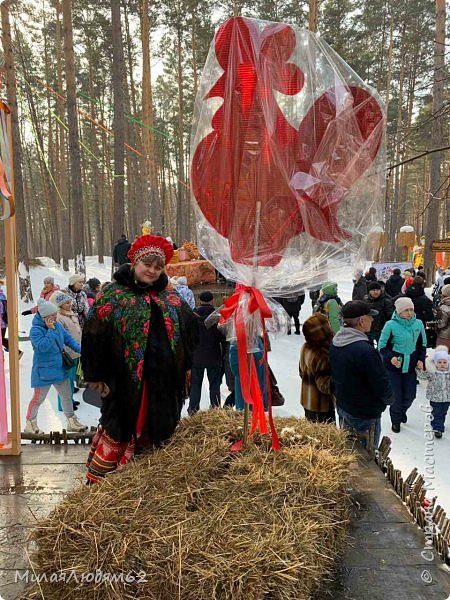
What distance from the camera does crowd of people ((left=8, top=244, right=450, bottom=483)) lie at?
8.91 ft

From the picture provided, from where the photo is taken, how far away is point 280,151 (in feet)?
7.94

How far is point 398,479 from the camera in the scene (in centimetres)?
296

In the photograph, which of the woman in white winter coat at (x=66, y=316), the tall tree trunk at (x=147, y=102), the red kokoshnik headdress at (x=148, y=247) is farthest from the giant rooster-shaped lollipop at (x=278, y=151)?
the tall tree trunk at (x=147, y=102)

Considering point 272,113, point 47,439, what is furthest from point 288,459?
point 47,439

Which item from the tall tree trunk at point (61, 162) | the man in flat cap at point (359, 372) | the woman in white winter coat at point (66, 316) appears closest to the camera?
the man in flat cap at point (359, 372)

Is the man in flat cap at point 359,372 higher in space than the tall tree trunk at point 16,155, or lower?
lower

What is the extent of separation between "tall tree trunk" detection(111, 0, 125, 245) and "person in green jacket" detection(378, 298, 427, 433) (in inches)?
424

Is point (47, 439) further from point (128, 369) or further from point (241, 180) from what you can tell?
point (241, 180)

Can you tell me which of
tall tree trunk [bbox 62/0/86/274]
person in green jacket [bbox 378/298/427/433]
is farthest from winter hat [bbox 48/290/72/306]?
tall tree trunk [bbox 62/0/86/274]

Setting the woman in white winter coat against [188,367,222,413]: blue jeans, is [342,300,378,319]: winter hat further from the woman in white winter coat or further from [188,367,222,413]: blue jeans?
the woman in white winter coat

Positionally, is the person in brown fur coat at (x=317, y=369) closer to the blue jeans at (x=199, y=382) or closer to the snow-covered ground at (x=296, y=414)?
the snow-covered ground at (x=296, y=414)

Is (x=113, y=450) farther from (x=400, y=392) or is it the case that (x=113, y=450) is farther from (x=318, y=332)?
(x=400, y=392)

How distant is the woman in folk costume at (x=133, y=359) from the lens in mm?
2707

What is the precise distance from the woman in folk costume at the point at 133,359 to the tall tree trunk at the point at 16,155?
9.89m
